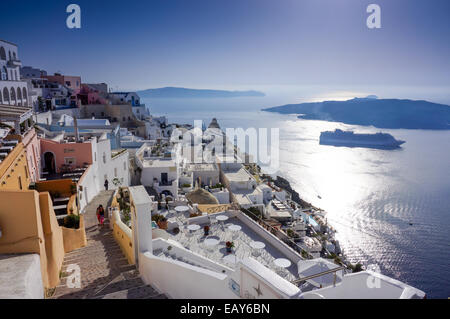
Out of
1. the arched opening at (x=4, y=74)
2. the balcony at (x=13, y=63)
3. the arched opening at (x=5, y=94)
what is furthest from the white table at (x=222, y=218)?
the balcony at (x=13, y=63)

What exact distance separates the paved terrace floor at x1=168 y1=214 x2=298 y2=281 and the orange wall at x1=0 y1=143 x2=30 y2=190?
4.03 m

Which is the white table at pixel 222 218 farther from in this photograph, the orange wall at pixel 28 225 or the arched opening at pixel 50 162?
the arched opening at pixel 50 162

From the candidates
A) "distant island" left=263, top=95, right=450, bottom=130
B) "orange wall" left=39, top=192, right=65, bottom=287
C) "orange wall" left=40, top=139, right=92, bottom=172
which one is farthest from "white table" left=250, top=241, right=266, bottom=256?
"distant island" left=263, top=95, right=450, bottom=130

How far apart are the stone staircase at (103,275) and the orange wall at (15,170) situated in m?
2.01

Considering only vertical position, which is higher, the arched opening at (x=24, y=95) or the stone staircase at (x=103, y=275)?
the arched opening at (x=24, y=95)

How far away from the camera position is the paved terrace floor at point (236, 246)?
26.1 feet

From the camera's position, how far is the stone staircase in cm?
476

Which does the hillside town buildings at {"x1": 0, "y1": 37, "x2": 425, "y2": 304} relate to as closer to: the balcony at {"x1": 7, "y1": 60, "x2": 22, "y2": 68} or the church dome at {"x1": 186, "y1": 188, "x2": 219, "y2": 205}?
the church dome at {"x1": 186, "y1": 188, "x2": 219, "y2": 205}

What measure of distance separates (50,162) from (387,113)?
120 meters

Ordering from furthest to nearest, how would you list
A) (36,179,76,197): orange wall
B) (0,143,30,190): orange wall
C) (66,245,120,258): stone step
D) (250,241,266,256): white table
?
(36,179,76,197): orange wall
(250,241,266,256): white table
(0,143,30,190): orange wall
(66,245,120,258): stone step

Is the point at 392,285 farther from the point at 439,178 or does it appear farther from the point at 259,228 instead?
the point at 439,178

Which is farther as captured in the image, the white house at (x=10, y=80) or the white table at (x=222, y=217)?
the white house at (x=10, y=80)

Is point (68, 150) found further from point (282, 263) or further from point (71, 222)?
point (282, 263)
